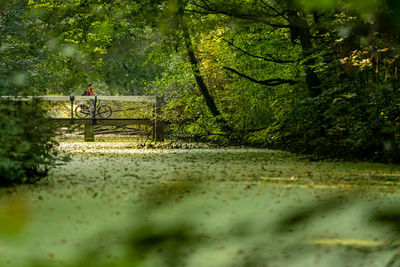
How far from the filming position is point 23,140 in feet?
17.7

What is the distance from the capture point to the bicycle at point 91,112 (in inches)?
658

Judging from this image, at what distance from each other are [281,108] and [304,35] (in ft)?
5.43

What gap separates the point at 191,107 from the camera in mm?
13031

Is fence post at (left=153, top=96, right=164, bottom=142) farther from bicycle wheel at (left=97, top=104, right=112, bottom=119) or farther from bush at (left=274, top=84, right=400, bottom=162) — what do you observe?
bush at (left=274, top=84, right=400, bottom=162)

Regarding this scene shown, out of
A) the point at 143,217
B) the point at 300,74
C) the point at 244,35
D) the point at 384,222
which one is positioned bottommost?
the point at 384,222

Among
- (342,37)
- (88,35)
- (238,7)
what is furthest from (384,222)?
(88,35)

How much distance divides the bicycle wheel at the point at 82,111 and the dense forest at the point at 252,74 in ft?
8.08

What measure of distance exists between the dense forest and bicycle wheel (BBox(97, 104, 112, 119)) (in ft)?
7.61

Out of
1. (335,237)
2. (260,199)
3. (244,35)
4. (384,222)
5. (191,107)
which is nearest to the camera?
(335,237)

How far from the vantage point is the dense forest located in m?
6.64

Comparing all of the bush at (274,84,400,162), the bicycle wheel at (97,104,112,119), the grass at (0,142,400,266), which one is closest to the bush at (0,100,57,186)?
the grass at (0,142,400,266)

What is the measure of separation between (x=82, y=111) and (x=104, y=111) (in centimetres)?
62

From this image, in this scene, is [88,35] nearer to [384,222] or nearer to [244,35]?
[244,35]

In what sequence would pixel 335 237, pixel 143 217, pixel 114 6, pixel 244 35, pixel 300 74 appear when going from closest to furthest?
1. pixel 143 217
2. pixel 335 237
3. pixel 114 6
4. pixel 300 74
5. pixel 244 35
